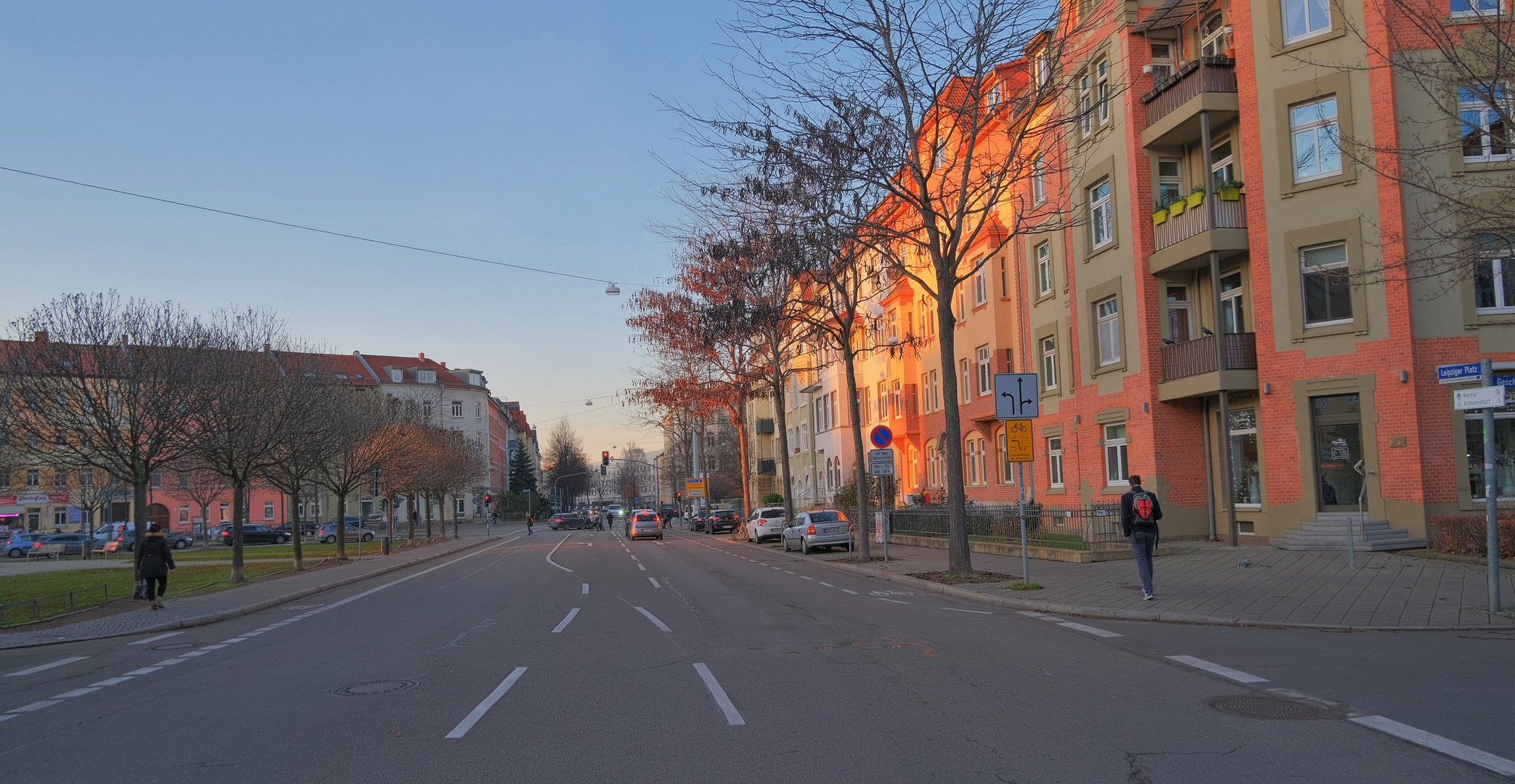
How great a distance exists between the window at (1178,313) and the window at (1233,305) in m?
1.12

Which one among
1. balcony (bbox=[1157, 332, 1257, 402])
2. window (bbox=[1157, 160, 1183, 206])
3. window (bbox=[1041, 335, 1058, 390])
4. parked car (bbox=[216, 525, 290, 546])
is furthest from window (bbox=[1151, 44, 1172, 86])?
parked car (bbox=[216, 525, 290, 546])

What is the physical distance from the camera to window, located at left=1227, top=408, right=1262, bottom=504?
2366cm

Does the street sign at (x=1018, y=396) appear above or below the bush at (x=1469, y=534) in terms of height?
above

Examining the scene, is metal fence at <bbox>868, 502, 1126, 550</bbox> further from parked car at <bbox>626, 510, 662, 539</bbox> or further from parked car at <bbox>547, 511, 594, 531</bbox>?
parked car at <bbox>547, 511, 594, 531</bbox>

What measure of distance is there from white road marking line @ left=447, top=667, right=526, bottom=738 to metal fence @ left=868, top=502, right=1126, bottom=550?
13969 millimetres

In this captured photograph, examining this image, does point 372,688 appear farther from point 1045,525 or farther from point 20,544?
point 20,544

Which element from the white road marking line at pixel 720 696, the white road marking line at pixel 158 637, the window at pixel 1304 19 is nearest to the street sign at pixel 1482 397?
the white road marking line at pixel 720 696

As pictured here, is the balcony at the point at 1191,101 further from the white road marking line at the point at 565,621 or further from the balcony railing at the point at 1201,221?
the white road marking line at the point at 565,621

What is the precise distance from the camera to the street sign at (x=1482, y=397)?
11.7 m

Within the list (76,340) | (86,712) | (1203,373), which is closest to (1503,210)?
(1203,373)

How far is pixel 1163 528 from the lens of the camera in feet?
81.9

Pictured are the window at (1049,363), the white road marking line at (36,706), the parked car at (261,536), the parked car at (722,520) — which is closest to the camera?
the white road marking line at (36,706)

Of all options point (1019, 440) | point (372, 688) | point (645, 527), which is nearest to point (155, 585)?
point (372, 688)

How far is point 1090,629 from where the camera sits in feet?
41.0
